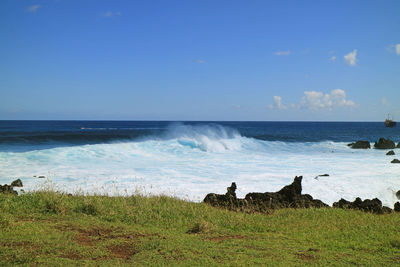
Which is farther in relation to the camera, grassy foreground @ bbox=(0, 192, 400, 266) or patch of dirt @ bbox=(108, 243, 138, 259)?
patch of dirt @ bbox=(108, 243, 138, 259)

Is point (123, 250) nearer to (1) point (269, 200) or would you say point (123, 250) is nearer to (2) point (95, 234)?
(2) point (95, 234)

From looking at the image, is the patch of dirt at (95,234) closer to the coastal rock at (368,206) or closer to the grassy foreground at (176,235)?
the grassy foreground at (176,235)

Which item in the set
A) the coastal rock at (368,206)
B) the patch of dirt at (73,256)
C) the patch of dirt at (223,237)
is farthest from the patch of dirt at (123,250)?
the coastal rock at (368,206)

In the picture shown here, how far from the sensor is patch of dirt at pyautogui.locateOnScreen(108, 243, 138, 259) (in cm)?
598

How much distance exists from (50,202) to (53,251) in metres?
3.55

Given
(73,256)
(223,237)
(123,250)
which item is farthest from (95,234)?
(223,237)

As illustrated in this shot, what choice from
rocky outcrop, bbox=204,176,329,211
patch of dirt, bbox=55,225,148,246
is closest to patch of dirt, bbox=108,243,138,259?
patch of dirt, bbox=55,225,148,246

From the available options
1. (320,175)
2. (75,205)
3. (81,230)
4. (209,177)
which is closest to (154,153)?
(209,177)

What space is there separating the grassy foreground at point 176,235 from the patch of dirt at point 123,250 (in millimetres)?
19

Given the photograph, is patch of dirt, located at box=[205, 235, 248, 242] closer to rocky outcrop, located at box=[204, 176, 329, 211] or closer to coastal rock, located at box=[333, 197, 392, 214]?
rocky outcrop, located at box=[204, 176, 329, 211]

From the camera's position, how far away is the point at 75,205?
9453 mm

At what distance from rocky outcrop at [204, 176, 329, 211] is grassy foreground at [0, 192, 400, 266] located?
110 cm

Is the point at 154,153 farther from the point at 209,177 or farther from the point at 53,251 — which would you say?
the point at 53,251

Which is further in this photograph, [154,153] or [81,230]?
[154,153]
